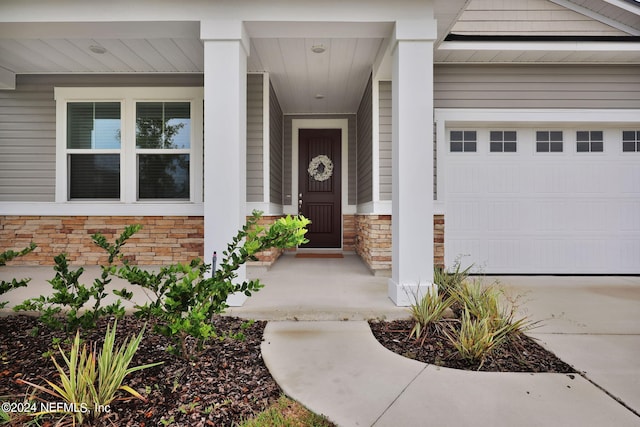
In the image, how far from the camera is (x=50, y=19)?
10.4 ft

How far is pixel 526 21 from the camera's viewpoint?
4293 mm

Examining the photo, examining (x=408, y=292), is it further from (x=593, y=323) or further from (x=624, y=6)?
(x=624, y=6)

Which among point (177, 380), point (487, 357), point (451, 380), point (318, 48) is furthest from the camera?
point (318, 48)

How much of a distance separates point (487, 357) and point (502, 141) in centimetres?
348

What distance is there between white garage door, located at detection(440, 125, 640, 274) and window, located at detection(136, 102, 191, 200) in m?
3.49

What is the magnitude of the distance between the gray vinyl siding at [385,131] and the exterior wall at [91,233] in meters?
2.45

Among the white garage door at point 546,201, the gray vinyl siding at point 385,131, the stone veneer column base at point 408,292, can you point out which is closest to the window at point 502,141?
the white garage door at point 546,201

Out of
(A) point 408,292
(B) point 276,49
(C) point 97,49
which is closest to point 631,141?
(A) point 408,292

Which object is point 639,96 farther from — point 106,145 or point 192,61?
point 106,145

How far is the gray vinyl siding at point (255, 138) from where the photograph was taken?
15.6ft

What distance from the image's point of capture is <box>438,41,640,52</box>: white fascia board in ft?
13.6

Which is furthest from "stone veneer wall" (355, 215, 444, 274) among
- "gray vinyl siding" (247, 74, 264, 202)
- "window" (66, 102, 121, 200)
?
"window" (66, 102, 121, 200)

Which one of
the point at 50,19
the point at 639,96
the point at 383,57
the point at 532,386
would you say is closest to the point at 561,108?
the point at 639,96

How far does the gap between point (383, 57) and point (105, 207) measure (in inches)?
156
